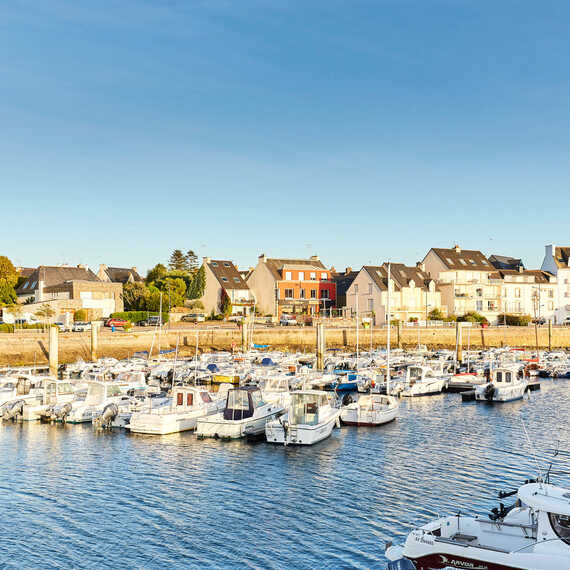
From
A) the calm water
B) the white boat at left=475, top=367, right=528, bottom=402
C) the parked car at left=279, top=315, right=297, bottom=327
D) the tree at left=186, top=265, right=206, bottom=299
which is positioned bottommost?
the calm water

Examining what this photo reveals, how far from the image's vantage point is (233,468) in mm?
26484

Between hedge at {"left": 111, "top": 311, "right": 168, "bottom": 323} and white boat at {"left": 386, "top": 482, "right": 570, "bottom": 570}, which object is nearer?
white boat at {"left": 386, "top": 482, "right": 570, "bottom": 570}

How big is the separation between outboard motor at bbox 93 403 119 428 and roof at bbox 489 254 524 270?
95108 millimetres

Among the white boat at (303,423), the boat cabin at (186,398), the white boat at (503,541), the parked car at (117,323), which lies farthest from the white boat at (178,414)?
A: the parked car at (117,323)

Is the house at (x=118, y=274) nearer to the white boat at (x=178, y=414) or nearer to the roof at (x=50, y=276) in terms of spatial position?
the roof at (x=50, y=276)

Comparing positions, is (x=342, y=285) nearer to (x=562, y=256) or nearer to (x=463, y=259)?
(x=463, y=259)

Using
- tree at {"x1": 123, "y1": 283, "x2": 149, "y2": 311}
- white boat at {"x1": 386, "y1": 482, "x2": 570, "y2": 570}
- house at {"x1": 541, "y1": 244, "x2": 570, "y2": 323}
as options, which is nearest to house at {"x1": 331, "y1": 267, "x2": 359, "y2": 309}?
tree at {"x1": 123, "y1": 283, "x2": 149, "y2": 311}

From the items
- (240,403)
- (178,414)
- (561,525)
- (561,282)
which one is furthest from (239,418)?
(561,282)

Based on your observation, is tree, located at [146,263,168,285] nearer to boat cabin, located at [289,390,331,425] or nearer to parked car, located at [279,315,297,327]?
parked car, located at [279,315,297,327]

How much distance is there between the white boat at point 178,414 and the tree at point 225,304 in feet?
203

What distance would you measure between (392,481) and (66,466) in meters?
13.7

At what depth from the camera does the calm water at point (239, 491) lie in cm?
1781

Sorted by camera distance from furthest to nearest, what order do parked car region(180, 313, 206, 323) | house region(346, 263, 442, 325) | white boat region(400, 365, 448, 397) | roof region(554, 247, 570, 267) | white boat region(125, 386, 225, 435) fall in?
1. roof region(554, 247, 570, 267)
2. house region(346, 263, 442, 325)
3. parked car region(180, 313, 206, 323)
4. white boat region(400, 365, 448, 397)
5. white boat region(125, 386, 225, 435)

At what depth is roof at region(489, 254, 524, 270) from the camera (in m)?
116
